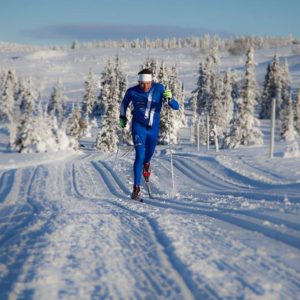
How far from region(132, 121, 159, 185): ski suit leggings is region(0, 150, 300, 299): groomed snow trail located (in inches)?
31.1

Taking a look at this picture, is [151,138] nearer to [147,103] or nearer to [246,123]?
[147,103]

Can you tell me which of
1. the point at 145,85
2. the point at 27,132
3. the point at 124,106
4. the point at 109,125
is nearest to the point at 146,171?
the point at 124,106

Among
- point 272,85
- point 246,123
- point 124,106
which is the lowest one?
point 246,123

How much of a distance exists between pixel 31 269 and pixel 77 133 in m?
52.4

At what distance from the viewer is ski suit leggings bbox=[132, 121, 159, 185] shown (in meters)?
8.49

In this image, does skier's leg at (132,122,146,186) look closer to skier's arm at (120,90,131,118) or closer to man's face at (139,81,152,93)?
skier's arm at (120,90,131,118)

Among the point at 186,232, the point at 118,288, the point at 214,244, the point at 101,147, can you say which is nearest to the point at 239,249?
the point at 214,244

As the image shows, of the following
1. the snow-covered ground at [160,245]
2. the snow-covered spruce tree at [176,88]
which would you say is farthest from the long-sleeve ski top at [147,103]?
the snow-covered spruce tree at [176,88]

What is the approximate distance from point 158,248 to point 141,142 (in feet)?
14.7

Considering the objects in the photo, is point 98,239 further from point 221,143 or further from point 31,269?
point 221,143

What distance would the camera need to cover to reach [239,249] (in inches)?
155

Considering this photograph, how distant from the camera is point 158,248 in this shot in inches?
163

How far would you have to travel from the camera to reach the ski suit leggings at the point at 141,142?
27.9 ft

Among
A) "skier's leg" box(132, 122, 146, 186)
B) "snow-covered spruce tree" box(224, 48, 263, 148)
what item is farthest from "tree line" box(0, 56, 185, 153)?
"skier's leg" box(132, 122, 146, 186)
